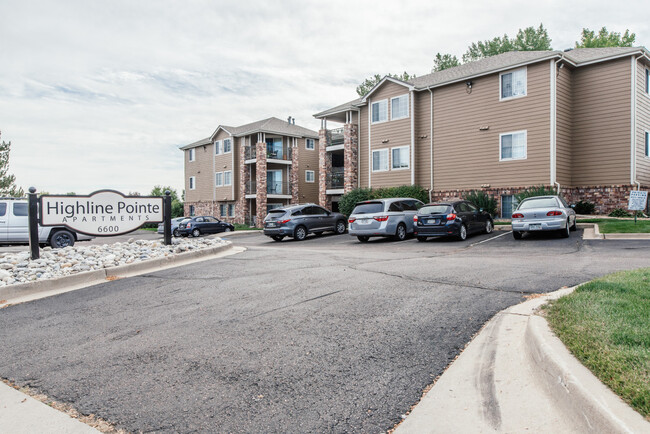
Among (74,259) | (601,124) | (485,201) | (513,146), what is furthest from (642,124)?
(74,259)

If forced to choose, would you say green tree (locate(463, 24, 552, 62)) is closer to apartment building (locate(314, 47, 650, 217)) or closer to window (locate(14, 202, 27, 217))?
apartment building (locate(314, 47, 650, 217))

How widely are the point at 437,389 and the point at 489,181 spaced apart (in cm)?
1967

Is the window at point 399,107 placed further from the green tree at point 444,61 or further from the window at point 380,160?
the green tree at point 444,61

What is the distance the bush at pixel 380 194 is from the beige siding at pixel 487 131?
38.9 inches

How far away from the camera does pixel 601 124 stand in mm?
19891

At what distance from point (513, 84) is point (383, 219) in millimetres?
10468

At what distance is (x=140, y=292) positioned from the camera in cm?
709

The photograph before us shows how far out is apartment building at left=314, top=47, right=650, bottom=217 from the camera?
63.1 ft

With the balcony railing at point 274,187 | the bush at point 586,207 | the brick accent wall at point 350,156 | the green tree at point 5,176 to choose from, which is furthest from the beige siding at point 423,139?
the green tree at point 5,176

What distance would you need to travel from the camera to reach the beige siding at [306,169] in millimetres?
39125

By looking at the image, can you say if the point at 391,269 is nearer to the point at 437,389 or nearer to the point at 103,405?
the point at 437,389

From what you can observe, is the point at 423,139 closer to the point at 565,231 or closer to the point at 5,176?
the point at 565,231

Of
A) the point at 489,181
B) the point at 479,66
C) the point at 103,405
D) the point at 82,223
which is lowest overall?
the point at 103,405

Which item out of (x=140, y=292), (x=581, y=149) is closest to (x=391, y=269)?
(x=140, y=292)
